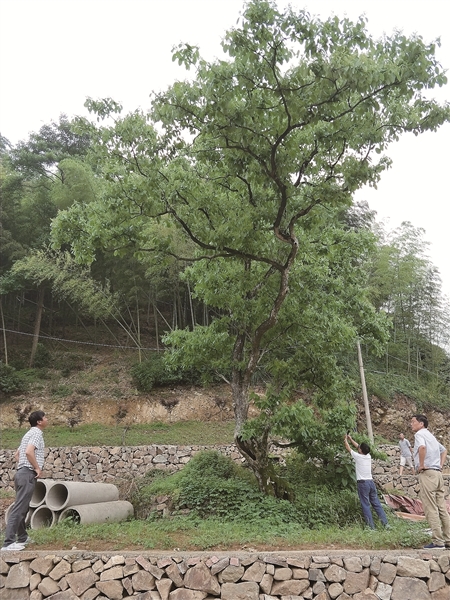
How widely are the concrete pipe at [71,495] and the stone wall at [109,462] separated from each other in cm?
598

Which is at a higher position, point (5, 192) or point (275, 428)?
point (5, 192)

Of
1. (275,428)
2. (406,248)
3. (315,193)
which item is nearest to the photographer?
(315,193)

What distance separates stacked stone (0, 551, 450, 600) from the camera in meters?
4.83

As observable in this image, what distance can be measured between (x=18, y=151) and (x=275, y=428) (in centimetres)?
1914

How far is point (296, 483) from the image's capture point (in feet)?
27.1

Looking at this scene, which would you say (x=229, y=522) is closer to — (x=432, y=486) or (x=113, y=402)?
(x=432, y=486)

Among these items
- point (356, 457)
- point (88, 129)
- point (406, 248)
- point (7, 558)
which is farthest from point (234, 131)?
point (406, 248)

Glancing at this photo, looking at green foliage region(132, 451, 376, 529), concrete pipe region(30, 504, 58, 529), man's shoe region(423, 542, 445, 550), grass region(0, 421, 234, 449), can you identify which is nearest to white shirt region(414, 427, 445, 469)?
man's shoe region(423, 542, 445, 550)

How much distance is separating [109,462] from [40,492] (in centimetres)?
677

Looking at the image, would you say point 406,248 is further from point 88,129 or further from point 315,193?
point 88,129

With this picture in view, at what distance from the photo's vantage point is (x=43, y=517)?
7516 mm

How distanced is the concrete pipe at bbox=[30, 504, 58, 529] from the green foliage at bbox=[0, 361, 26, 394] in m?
11.3

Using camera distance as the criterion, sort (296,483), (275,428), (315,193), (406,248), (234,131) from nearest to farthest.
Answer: (234,131)
(315,193)
(275,428)
(296,483)
(406,248)

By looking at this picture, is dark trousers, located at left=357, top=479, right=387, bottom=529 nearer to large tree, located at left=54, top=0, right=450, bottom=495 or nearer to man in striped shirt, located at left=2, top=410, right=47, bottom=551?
large tree, located at left=54, top=0, right=450, bottom=495
